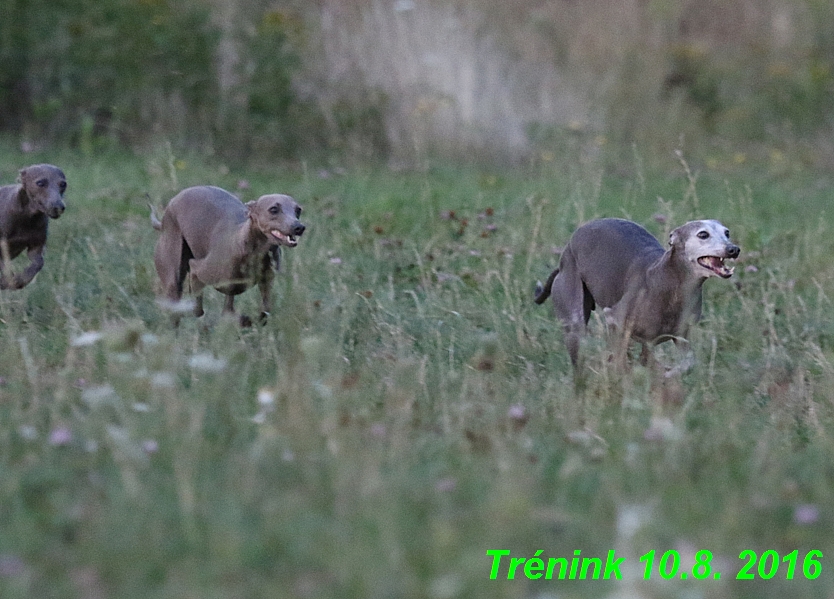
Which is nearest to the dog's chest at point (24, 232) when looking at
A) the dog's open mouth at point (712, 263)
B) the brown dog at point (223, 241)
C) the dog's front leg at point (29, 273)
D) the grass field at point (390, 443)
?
the dog's front leg at point (29, 273)

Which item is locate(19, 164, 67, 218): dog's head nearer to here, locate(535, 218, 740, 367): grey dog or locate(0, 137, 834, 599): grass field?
locate(0, 137, 834, 599): grass field

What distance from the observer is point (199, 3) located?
10758 mm

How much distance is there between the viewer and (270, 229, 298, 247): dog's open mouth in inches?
214

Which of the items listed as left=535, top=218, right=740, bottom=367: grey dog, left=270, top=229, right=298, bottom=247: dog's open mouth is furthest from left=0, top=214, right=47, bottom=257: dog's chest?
left=535, top=218, right=740, bottom=367: grey dog

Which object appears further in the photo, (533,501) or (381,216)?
(381,216)

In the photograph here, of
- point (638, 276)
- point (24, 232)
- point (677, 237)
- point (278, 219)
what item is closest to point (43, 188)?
point (24, 232)

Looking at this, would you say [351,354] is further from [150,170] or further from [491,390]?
[150,170]

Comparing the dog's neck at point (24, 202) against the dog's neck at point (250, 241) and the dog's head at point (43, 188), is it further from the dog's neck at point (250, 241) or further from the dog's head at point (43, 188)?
the dog's neck at point (250, 241)

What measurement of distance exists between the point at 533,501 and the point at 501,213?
4850 millimetres

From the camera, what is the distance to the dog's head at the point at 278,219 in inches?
215

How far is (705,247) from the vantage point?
5301 mm

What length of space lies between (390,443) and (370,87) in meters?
7.53

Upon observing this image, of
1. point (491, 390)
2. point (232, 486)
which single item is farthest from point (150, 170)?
point (232, 486)

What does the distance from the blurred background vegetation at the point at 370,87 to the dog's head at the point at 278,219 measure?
4.46m
